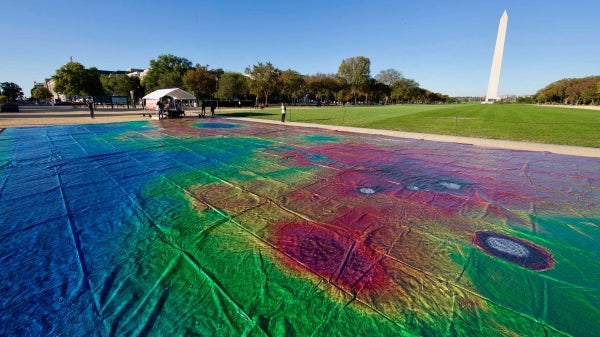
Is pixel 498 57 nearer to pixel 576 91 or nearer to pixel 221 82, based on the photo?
pixel 576 91

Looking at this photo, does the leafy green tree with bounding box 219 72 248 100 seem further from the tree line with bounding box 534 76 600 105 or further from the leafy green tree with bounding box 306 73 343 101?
the tree line with bounding box 534 76 600 105

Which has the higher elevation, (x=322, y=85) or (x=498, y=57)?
(x=498, y=57)

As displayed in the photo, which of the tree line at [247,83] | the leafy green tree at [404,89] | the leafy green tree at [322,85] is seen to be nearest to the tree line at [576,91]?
the tree line at [247,83]

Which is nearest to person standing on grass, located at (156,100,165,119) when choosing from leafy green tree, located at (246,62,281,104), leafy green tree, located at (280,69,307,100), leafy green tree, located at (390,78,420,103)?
leafy green tree, located at (246,62,281,104)

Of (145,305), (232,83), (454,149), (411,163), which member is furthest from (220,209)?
(232,83)

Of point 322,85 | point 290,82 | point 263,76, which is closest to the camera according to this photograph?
point 263,76

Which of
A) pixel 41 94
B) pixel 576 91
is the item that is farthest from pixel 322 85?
pixel 41 94
